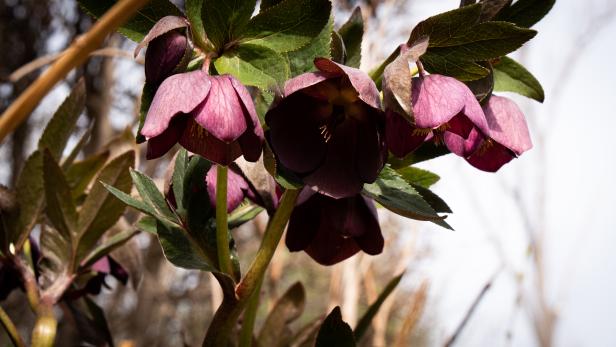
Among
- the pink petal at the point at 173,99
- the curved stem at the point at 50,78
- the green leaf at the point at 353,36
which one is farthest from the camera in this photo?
the green leaf at the point at 353,36

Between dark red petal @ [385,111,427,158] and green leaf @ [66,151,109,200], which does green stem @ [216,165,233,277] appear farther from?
green leaf @ [66,151,109,200]

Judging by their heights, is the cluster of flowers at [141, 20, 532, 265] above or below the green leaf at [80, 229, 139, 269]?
above

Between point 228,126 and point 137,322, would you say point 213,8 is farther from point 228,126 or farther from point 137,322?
point 137,322

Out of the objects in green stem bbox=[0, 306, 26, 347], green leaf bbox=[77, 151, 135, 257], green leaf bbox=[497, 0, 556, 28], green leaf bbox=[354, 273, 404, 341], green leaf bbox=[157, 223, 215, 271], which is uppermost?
green leaf bbox=[497, 0, 556, 28]

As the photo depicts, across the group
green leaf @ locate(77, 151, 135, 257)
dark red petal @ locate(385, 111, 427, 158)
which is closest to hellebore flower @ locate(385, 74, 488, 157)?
dark red petal @ locate(385, 111, 427, 158)

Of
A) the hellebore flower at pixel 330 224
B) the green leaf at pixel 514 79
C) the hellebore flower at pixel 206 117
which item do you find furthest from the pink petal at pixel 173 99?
the green leaf at pixel 514 79

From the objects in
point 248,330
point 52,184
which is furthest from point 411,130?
point 52,184

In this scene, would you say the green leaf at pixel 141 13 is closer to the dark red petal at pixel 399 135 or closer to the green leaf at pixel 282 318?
the dark red petal at pixel 399 135
